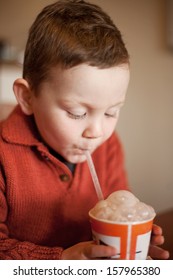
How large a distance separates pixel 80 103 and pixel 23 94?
0.17m

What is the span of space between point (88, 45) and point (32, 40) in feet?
0.46

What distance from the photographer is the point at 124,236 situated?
0.52 m

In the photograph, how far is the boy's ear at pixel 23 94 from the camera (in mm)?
737

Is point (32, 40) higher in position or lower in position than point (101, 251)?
higher

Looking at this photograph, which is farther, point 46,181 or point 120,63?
point 46,181

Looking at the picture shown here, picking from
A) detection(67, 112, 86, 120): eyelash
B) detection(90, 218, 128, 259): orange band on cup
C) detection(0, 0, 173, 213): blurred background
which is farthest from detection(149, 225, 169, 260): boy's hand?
detection(0, 0, 173, 213): blurred background

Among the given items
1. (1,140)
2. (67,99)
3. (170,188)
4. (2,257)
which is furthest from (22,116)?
(170,188)

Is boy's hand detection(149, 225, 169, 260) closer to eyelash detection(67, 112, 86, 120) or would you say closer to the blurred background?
eyelash detection(67, 112, 86, 120)

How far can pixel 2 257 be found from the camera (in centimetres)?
63

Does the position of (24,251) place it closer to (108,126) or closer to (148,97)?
(108,126)

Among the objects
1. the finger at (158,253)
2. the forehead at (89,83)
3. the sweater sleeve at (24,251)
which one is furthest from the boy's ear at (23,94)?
the finger at (158,253)

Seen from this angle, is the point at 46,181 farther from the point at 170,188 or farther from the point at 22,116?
the point at 170,188

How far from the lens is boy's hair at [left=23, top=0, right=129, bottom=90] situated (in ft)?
2.09

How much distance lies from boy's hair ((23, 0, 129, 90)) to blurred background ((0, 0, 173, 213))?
37cm
